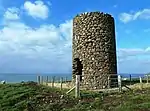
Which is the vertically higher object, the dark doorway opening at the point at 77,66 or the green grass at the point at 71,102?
the dark doorway opening at the point at 77,66

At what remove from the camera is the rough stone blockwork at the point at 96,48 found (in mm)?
29734

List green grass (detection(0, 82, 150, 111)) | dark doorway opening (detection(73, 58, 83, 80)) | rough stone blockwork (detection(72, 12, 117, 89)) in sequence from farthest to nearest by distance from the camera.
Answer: dark doorway opening (detection(73, 58, 83, 80)), rough stone blockwork (detection(72, 12, 117, 89)), green grass (detection(0, 82, 150, 111))

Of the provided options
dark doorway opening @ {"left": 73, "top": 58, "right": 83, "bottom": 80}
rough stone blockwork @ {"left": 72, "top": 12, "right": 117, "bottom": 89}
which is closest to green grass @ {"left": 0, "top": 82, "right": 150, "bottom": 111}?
rough stone blockwork @ {"left": 72, "top": 12, "right": 117, "bottom": 89}

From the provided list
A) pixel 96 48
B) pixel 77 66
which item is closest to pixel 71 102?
pixel 96 48

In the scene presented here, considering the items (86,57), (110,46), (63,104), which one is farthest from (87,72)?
(63,104)

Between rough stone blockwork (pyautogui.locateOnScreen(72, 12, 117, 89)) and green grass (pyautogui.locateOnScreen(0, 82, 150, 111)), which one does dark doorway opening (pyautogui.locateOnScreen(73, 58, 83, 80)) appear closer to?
rough stone blockwork (pyautogui.locateOnScreen(72, 12, 117, 89))

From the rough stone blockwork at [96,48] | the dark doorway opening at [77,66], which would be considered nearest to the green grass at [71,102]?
the rough stone blockwork at [96,48]

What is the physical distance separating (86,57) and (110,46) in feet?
8.22

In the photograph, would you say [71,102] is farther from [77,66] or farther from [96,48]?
[77,66]

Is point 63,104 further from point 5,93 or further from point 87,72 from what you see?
point 87,72

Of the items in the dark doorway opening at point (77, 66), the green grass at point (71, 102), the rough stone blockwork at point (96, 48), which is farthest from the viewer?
the dark doorway opening at point (77, 66)

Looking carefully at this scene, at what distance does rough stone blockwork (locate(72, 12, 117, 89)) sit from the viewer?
2973 cm

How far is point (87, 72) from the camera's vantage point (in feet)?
98.8

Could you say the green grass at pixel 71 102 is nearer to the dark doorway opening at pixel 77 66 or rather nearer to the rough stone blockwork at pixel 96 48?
the rough stone blockwork at pixel 96 48
